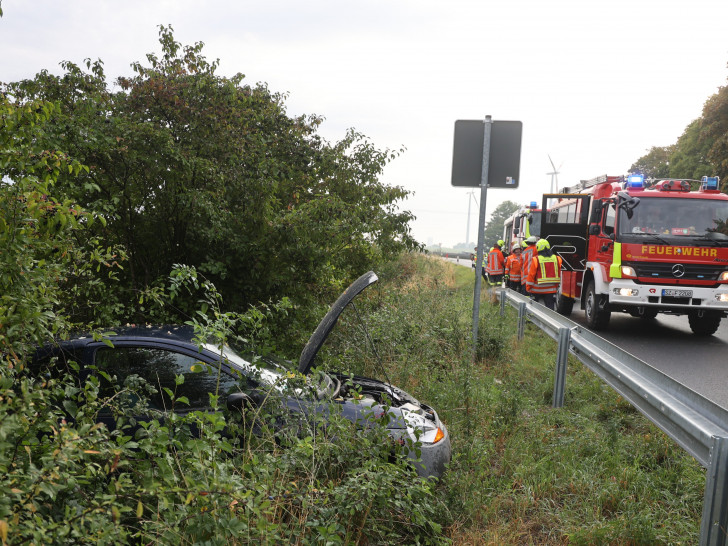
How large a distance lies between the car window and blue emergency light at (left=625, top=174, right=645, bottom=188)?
936 cm

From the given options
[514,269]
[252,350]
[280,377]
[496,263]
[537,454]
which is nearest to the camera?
[280,377]

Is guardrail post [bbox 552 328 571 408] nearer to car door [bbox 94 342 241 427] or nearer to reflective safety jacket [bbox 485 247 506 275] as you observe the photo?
car door [bbox 94 342 241 427]

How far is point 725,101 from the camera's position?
29000 millimetres

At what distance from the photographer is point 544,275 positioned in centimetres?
1169

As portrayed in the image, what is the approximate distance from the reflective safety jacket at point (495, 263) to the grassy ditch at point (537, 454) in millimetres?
12583

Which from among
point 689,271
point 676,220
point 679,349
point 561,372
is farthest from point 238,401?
point 676,220

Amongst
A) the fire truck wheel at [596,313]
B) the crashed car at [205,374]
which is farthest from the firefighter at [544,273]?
the crashed car at [205,374]

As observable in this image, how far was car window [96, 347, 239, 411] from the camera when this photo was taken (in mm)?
3863

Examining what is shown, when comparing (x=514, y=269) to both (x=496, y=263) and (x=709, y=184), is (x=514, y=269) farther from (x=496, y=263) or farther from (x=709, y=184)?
(x=709, y=184)

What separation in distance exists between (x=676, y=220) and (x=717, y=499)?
858cm

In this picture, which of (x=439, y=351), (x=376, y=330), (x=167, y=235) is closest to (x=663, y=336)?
(x=439, y=351)

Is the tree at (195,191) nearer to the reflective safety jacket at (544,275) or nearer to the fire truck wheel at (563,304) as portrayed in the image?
the reflective safety jacket at (544,275)

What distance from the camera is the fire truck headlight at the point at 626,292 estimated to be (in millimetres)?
9875

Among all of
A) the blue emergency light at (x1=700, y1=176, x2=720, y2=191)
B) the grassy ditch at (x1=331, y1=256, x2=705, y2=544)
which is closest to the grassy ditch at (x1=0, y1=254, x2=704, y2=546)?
the grassy ditch at (x1=331, y1=256, x2=705, y2=544)
